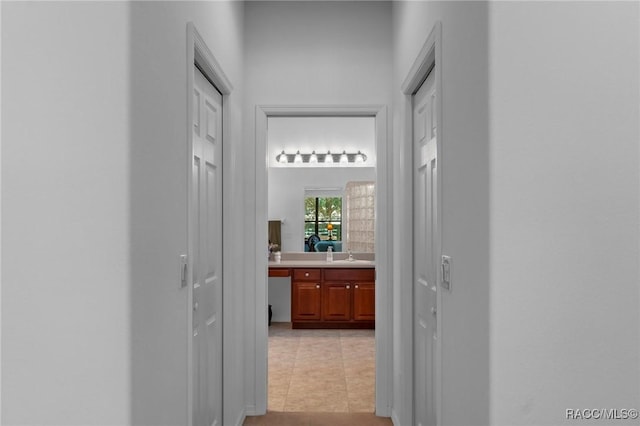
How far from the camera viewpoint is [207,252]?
246 centimetres

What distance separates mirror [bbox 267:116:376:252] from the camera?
20.3ft

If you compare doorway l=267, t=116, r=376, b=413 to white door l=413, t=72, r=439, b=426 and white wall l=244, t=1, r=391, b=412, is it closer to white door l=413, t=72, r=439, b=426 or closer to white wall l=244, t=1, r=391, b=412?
white wall l=244, t=1, r=391, b=412

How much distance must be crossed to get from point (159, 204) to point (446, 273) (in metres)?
0.99

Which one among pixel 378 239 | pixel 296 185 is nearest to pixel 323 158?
pixel 296 185

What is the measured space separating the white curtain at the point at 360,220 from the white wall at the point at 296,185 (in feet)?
0.61

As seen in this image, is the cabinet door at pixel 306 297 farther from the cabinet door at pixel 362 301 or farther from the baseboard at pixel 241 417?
the baseboard at pixel 241 417

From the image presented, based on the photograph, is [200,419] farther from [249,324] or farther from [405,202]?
[405,202]

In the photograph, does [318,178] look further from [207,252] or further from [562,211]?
[562,211]

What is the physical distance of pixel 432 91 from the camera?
2.27 meters

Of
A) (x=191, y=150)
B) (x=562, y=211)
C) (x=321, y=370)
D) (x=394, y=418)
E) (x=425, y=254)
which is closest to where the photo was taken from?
(x=562, y=211)

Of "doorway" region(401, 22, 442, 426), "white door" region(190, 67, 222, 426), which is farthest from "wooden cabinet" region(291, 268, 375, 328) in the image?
"white door" region(190, 67, 222, 426)

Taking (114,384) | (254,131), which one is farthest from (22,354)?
(254,131)

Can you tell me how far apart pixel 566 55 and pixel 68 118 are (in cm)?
133

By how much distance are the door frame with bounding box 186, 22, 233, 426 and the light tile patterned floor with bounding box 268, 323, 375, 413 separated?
88cm
